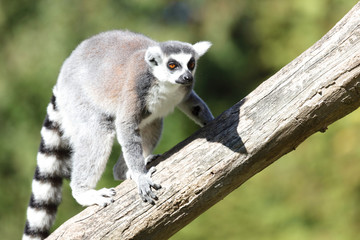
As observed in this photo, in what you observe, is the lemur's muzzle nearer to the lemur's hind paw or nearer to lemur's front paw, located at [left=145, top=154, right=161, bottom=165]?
lemur's front paw, located at [left=145, top=154, right=161, bottom=165]

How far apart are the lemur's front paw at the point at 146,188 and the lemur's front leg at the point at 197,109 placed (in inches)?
31.9

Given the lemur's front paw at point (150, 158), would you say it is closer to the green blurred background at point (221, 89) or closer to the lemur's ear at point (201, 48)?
the lemur's ear at point (201, 48)

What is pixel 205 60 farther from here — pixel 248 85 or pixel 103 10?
pixel 103 10

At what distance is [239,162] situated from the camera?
376 cm

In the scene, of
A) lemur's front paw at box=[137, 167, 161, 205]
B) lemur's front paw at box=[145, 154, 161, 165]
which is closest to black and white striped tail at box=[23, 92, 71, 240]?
lemur's front paw at box=[145, 154, 161, 165]

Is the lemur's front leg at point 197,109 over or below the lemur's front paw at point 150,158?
over

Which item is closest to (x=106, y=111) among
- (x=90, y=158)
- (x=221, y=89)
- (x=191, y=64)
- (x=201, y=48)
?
(x=90, y=158)

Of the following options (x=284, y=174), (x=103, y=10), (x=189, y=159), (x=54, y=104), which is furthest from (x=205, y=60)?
(x=189, y=159)

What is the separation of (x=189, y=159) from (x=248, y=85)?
224 inches

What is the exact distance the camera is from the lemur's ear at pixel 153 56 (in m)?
4.20

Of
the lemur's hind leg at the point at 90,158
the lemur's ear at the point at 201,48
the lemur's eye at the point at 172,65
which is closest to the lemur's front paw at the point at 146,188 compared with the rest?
the lemur's hind leg at the point at 90,158

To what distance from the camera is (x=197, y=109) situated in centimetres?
451

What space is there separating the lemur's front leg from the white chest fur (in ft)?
0.56

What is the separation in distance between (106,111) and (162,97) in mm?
517
